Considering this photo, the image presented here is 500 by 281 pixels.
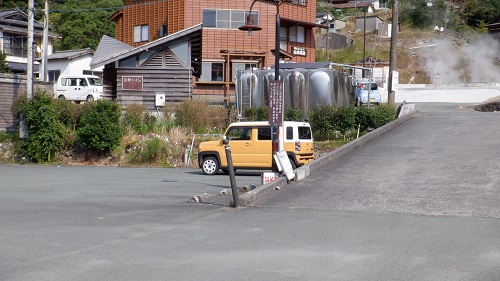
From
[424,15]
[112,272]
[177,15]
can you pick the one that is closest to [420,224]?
[112,272]

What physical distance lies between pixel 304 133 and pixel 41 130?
41.3ft

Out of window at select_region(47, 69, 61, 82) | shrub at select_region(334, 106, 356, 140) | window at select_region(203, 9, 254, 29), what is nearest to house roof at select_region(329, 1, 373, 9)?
window at select_region(47, 69, 61, 82)

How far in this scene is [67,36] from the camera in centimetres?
6328

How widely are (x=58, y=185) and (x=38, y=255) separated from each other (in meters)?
9.91

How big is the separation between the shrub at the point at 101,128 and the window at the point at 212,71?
1155cm

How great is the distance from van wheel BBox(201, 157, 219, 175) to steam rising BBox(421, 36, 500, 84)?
33145 millimetres

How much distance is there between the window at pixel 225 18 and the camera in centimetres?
3953

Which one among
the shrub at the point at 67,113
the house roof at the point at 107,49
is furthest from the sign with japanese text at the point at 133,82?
the shrub at the point at 67,113

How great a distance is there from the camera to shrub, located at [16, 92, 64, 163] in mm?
27484

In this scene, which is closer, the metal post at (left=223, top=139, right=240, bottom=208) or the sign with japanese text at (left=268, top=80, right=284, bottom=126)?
the metal post at (left=223, top=139, right=240, bottom=208)

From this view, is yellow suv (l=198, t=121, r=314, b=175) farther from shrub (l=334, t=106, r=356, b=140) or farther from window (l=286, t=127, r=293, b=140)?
shrub (l=334, t=106, r=356, b=140)

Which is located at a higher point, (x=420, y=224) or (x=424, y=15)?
(x=424, y=15)

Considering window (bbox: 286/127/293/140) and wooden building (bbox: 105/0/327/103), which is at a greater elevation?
wooden building (bbox: 105/0/327/103)

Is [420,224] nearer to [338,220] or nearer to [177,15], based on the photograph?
[338,220]
